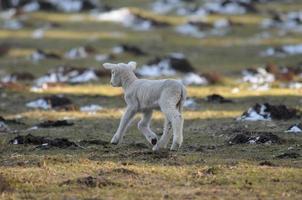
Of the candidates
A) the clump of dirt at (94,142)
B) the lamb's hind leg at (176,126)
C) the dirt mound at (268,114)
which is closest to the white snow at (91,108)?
the dirt mound at (268,114)

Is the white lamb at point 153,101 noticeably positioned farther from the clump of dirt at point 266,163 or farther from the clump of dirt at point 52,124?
the clump of dirt at point 52,124

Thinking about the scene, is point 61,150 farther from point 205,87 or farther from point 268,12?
point 268,12

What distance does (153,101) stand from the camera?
16.7 metres

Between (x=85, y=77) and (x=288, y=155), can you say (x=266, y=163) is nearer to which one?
(x=288, y=155)

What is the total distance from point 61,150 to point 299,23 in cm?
3551

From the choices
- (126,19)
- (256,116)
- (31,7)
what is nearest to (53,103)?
(256,116)

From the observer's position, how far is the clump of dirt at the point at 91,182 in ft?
42.7

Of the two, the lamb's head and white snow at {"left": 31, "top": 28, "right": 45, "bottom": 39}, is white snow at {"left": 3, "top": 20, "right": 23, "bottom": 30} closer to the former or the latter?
white snow at {"left": 31, "top": 28, "right": 45, "bottom": 39}

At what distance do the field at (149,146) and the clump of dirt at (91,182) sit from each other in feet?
0.05

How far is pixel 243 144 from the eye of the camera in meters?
17.4

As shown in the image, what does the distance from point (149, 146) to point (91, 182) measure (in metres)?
4.59

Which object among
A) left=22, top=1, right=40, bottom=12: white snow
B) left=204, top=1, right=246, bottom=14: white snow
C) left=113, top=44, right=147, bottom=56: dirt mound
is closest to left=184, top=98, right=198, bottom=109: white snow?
left=113, top=44, right=147, bottom=56: dirt mound

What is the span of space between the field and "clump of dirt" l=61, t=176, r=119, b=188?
16 mm

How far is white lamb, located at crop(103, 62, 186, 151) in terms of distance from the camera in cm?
1602
